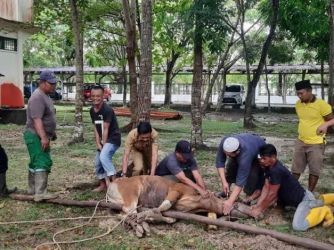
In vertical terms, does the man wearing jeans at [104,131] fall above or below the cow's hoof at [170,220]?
above

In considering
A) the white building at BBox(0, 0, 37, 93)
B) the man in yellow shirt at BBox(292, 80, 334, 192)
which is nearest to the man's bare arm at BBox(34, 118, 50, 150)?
the man in yellow shirt at BBox(292, 80, 334, 192)

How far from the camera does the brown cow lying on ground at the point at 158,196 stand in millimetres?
6355

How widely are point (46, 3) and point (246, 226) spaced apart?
14.4 m

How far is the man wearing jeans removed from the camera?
731cm

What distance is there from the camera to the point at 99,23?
24.5 meters

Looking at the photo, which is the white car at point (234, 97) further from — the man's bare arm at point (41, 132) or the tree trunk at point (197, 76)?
the man's bare arm at point (41, 132)

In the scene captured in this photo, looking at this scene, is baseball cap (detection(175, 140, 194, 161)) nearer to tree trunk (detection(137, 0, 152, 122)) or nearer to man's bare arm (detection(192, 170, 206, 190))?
man's bare arm (detection(192, 170, 206, 190))

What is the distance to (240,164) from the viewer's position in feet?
20.3

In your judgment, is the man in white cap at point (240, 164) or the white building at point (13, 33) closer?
the man in white cap at point (240, 164)

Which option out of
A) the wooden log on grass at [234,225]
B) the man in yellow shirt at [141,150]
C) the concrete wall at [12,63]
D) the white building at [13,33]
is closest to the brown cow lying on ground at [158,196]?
the wooden log on grass at [234,225]

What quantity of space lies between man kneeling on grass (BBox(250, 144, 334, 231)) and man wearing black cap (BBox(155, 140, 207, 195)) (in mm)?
851

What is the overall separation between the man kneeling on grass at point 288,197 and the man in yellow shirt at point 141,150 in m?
1.74

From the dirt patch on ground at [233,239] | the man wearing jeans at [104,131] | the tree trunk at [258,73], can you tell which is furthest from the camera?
the tree trunk at [258,73]

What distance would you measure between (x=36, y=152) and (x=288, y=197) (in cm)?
368
